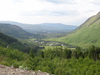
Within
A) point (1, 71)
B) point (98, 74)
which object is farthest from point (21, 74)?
point (98, 74)

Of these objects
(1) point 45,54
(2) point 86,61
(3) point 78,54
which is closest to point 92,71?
(2) point 86,61

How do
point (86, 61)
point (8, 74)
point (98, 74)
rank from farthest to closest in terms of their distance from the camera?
point (86, 61)
point (98, 74)
point (8, 74)

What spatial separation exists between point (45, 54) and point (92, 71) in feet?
199

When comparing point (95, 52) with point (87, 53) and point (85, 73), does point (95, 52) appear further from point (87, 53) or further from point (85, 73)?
point (85, 73)

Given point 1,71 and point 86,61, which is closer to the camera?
point 1,71

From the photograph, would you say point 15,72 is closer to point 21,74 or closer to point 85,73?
point 21,74

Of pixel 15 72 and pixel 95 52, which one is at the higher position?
pixel 15 72

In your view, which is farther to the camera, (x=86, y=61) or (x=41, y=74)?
(x=86, y=61)

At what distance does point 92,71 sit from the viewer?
2940 inches

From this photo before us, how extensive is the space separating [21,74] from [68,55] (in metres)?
114

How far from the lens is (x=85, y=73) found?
74.7 m

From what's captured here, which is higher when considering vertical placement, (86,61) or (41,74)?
(41,74)

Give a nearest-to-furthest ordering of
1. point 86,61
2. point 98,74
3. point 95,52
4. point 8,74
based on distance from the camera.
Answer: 1. point 8,74
2. point 98,74
3. point 86,61
4. point 95,52

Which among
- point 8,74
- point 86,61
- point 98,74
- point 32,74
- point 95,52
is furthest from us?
point 95,52
